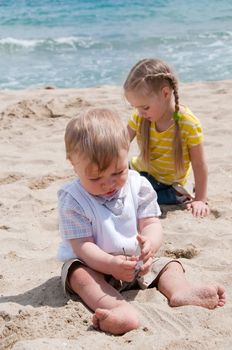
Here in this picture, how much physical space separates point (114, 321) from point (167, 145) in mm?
1830

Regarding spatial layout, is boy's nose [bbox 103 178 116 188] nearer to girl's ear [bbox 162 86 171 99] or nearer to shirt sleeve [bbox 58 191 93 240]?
shirt sleeve [bbox 58 191 93 240]

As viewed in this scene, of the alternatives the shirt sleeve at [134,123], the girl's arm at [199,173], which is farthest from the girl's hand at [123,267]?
the shirt sleeve at [134,123]

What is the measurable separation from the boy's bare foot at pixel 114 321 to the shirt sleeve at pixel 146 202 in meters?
0.56

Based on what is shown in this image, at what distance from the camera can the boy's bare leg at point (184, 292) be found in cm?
264

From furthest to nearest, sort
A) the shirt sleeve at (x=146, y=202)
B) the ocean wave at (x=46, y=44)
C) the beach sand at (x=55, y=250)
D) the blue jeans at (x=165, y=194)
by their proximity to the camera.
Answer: the ocean wave at (x=46, y=44), the blue jeans at (x=165, y=194), the shirt sleeve at (x=146, y=202), the beach sand at (x=55, y=250)

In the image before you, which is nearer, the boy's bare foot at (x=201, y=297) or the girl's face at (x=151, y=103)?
the boy's bare foot at (x=201, y=297)

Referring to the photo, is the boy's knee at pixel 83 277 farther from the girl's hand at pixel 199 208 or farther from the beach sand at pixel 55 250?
the girl's hand at pixel 199 208

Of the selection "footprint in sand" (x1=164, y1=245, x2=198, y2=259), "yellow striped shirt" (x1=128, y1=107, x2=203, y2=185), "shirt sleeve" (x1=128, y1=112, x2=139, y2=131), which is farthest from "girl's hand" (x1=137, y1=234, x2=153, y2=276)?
"shirt sleeve" (x1=128, y1=112, x2=139, y2=131)

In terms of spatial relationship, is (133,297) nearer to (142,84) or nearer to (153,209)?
(153,209)

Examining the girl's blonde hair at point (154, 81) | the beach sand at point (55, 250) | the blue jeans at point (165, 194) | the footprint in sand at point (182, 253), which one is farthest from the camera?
the blue jeans at point (165, 194)

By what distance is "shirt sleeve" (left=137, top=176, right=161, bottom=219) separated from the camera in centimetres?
292

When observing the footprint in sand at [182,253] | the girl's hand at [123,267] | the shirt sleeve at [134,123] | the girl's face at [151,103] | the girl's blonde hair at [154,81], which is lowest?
the footprint in sand at [182,253]

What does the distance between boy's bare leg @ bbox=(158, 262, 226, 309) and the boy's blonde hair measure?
617 mm

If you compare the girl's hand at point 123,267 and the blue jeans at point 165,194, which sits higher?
the girl's hand at point 123,267
